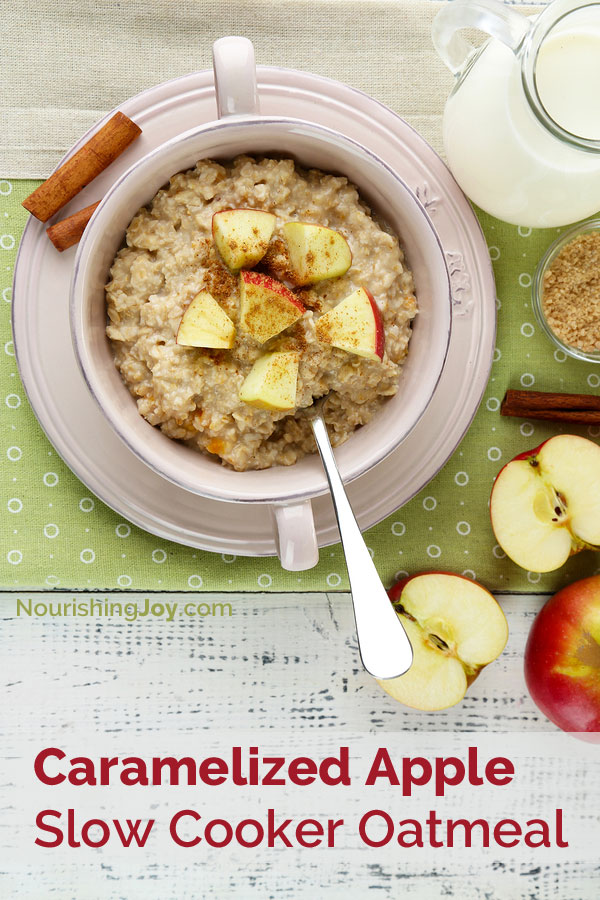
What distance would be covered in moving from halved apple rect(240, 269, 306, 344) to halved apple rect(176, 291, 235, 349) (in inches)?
1.2

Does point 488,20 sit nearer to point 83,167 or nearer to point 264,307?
point 264,307

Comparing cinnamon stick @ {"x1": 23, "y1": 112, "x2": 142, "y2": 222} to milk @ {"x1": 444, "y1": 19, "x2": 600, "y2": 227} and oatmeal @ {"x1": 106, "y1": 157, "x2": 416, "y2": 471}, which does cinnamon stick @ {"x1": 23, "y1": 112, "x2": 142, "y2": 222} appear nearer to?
oatmeal @ {"x1": 106, "y1": 157, "x2": 416, "y2": 471}

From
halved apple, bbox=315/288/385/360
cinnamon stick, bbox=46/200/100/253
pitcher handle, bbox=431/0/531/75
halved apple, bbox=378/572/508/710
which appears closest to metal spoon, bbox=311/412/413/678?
halved apple, bbox=315/288/385/360

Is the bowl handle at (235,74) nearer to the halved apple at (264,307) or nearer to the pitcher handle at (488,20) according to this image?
the halved apple at (264,307)

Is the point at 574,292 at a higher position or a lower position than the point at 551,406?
higher

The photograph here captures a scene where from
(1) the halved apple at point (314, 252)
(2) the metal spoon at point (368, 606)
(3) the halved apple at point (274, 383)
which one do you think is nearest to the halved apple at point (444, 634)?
(2) the metal spoon at point (368, 606)

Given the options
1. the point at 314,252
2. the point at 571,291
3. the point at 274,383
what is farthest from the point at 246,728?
the point at 571,291

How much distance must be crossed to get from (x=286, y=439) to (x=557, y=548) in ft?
1.93

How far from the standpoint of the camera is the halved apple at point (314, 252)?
3.56 ft

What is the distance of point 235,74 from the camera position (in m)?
1.02

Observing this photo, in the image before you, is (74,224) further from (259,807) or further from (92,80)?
(259,807)

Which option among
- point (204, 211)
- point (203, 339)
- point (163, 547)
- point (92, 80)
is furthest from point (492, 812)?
point (92, 80)

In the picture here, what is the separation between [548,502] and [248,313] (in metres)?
0.70

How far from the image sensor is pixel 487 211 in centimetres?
130
